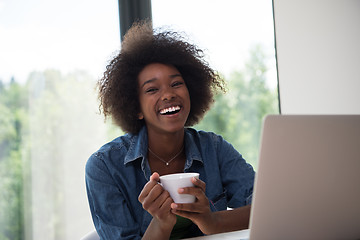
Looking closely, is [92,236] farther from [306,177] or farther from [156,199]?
[306,177]

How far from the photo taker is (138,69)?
69.9 inches

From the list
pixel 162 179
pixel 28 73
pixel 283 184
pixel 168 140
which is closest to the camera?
pixel 283 184

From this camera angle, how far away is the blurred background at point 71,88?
7.11 ft

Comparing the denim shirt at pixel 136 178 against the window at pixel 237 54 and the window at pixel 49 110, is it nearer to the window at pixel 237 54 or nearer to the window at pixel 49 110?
the window at pixel 49 110

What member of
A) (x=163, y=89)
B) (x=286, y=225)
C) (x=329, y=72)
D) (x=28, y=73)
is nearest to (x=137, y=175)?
(x=163, y=89)

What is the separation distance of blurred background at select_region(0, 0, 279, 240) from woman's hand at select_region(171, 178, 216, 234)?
3.44 feet

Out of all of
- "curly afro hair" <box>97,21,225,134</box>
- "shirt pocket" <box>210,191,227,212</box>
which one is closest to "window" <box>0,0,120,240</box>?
"curly afro hair" <box>97,21,225,134</box>

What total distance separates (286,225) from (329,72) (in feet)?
5.74

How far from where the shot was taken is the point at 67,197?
236 cm

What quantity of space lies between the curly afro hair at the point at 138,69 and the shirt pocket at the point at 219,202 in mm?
502

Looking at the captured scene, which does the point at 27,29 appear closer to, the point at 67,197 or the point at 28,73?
the point at 28,73

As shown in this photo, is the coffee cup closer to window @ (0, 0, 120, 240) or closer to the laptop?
the laptop

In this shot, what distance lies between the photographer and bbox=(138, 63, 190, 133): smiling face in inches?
63.8

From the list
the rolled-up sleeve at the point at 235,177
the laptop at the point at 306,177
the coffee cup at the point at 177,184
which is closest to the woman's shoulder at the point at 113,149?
the rolled-up sleeve at the point at 235,177
